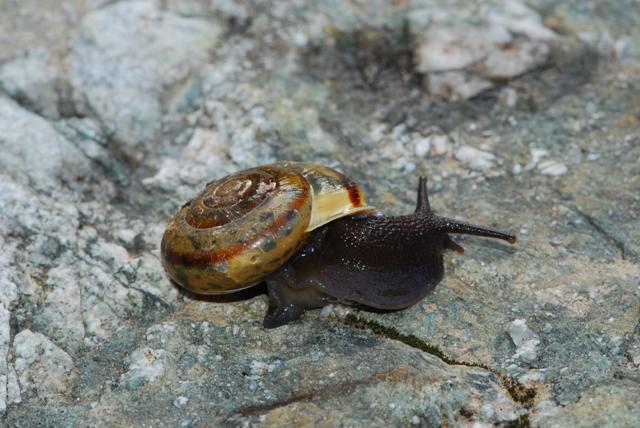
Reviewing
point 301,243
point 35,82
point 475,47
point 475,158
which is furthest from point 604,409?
point 35,82

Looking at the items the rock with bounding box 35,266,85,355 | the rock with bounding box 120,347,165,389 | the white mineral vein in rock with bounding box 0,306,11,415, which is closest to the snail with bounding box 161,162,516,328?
the rock with bounding box 120,347,165,389

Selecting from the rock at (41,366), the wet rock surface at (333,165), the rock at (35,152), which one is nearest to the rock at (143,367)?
the wet rock surface at (333,165)

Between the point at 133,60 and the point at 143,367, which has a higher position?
the point at 133,60

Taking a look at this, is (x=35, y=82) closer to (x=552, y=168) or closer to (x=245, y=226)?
(x=245, y=226)

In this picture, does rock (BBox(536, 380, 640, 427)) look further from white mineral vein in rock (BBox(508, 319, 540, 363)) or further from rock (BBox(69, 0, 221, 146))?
rock (BBox(69, 0, 221, 146))

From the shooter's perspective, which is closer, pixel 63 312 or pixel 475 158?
pixel 63 312
